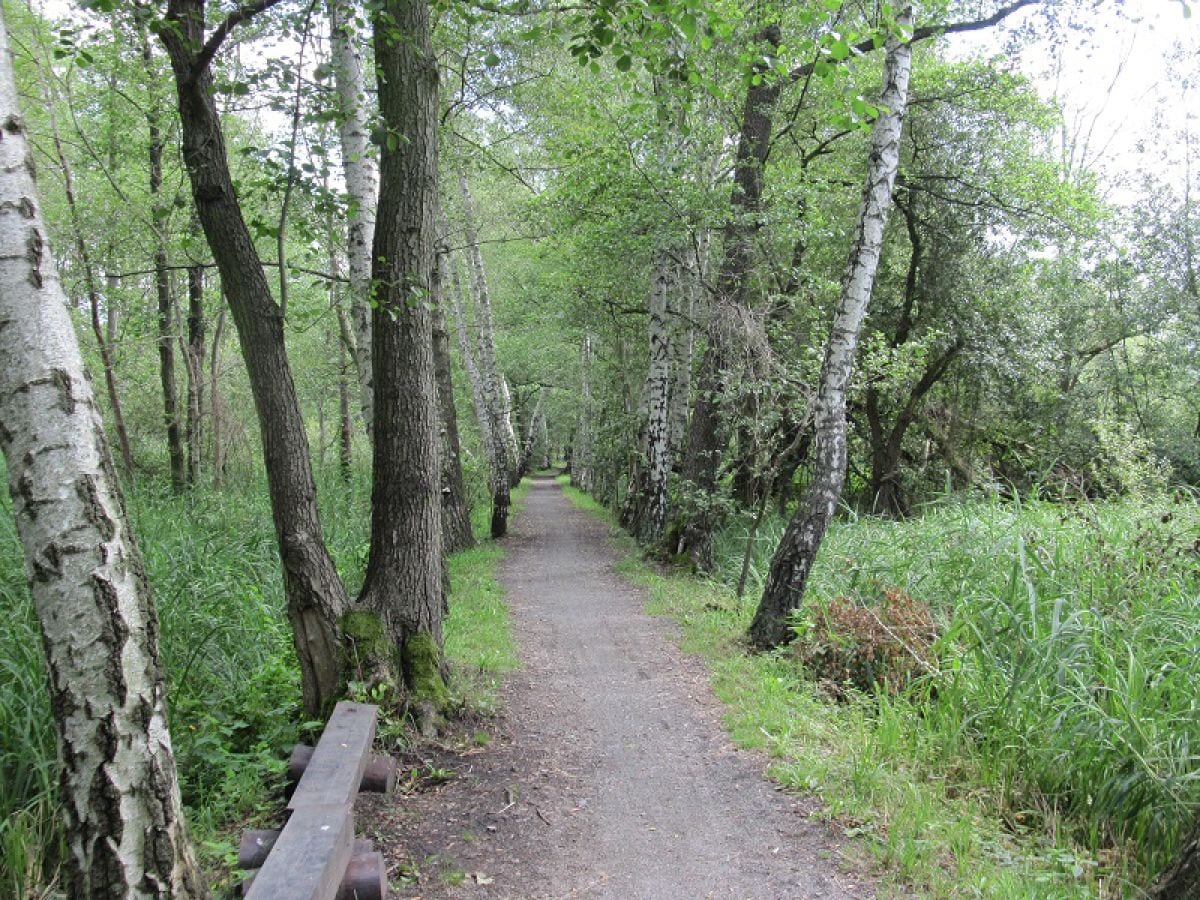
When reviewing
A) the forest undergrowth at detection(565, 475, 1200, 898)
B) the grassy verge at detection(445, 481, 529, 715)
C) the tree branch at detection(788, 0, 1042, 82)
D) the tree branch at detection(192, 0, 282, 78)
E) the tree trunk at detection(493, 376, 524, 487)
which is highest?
the tree branch at detection(788, 0, 1042, 82)

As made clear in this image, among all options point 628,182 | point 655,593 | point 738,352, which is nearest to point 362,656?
point 655,593

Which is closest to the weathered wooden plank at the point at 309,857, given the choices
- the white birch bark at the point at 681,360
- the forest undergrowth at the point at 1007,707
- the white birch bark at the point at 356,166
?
the forest undergrowth at the point at 1007,707

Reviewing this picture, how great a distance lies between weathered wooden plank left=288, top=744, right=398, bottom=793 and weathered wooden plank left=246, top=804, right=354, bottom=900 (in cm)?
83

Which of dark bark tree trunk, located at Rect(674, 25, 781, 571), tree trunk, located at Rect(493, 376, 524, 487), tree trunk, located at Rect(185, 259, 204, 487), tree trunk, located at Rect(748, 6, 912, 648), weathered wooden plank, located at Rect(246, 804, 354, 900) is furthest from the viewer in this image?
tree trunk, located at Rect(493, 376, 524, 487)

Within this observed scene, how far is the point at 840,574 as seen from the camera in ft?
25.3

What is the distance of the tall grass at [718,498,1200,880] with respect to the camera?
3.80 meters

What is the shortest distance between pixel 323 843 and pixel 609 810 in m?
1.78

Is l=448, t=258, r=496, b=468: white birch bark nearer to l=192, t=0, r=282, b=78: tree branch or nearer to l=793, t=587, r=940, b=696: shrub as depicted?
l=793, t=587, r=940, b=696: shrub

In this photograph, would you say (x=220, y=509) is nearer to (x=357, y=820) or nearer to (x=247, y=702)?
(x=247, y=702)

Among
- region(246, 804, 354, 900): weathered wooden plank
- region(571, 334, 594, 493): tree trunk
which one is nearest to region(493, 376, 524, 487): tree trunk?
region(571, 334, 594, 493): tree trunk

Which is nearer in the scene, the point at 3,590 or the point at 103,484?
the point at 103,484

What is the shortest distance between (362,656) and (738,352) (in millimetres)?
6558

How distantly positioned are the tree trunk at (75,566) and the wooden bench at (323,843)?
1.28 feet

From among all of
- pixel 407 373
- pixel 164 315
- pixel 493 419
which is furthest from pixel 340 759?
pixel 493 419
